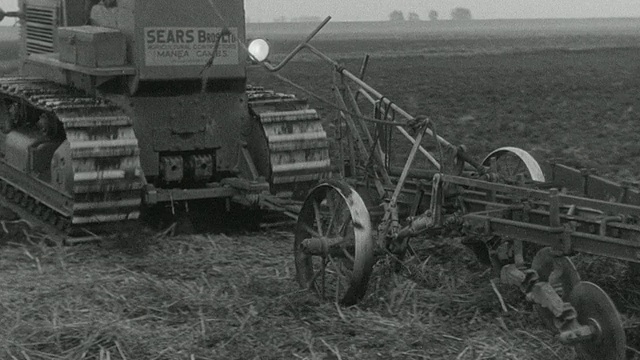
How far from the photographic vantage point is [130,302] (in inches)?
303

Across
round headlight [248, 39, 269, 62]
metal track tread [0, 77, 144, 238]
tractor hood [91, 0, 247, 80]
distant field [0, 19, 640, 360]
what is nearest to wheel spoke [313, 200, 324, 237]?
distant field [0, 19, 640, 360]

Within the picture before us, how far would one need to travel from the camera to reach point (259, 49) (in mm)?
10031

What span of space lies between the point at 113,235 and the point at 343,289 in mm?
3183

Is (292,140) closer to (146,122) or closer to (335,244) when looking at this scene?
(146,122)

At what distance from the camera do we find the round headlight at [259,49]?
32.7 ft

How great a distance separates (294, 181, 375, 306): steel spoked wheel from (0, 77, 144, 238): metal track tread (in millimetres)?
2318

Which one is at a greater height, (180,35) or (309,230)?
(180,35)

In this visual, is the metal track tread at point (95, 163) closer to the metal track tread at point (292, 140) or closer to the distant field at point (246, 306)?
the distant field at point (246, 306)

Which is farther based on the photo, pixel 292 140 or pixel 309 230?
pixel 292 140

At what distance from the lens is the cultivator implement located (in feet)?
20.9

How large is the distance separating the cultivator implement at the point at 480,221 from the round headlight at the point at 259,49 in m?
0.64

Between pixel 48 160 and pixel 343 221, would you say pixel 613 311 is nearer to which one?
pixel 343 221

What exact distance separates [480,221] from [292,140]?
4019mm

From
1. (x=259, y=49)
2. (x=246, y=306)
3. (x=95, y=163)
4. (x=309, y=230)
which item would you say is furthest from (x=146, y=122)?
(x=246, y=306)
